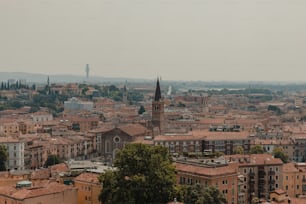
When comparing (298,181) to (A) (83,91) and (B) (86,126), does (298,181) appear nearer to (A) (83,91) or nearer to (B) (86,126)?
(B) (86,126)

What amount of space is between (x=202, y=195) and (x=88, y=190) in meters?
7.34

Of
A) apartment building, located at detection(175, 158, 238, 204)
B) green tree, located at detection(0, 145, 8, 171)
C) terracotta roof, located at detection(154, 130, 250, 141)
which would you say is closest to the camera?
apartment building, located at detection(175, 158, 238, 204)

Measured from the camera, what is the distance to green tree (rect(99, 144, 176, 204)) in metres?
35.4

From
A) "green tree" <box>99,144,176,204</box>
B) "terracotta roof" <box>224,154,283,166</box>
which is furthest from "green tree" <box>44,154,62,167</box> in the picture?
"green tree" <box>99,144,176,204</box>

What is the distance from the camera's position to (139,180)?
3553 cm

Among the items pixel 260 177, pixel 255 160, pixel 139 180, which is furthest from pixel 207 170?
pixel 255 160

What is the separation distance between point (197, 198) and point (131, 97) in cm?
13797

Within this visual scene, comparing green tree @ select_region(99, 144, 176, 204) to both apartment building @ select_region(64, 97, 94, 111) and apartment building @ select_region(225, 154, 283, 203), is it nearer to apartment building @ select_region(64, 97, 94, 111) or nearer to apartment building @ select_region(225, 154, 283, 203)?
apartment building @ select_region(225, 154, 283, 203)

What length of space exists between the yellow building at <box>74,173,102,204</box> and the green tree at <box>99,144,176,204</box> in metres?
1.92

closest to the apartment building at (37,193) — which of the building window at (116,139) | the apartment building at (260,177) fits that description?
the apartment building at (260,177)

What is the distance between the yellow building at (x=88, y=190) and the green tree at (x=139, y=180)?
1918 mm

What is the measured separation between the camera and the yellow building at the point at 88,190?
38.2m

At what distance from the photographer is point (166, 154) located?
1529 inches

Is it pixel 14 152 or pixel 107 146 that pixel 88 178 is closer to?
pixel 14 152
